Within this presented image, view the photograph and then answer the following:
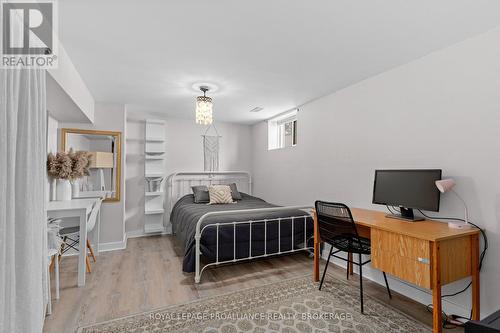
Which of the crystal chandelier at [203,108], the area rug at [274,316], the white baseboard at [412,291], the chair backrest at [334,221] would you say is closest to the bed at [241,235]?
the area rug at [274,316]

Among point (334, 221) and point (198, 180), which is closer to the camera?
point (334, 221)

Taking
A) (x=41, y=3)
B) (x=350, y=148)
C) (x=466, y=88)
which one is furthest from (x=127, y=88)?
(x=466, y=88)

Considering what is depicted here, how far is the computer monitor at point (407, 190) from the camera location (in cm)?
199

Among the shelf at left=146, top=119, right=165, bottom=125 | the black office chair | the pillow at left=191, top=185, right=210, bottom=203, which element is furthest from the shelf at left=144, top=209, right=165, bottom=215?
the black office chair

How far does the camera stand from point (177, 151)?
4688 millimetres

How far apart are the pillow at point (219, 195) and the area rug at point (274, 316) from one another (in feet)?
6.08

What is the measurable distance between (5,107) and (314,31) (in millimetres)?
1889

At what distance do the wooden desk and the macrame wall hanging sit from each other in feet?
11.2

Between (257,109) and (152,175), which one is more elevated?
(257,109)

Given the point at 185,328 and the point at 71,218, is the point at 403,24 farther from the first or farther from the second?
the point at 71,218

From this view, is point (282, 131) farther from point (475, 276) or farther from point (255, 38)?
point (475, 276)

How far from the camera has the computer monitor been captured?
6.53ft

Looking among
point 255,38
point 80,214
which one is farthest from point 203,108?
point 80,214

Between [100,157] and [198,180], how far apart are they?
70.3 inches
